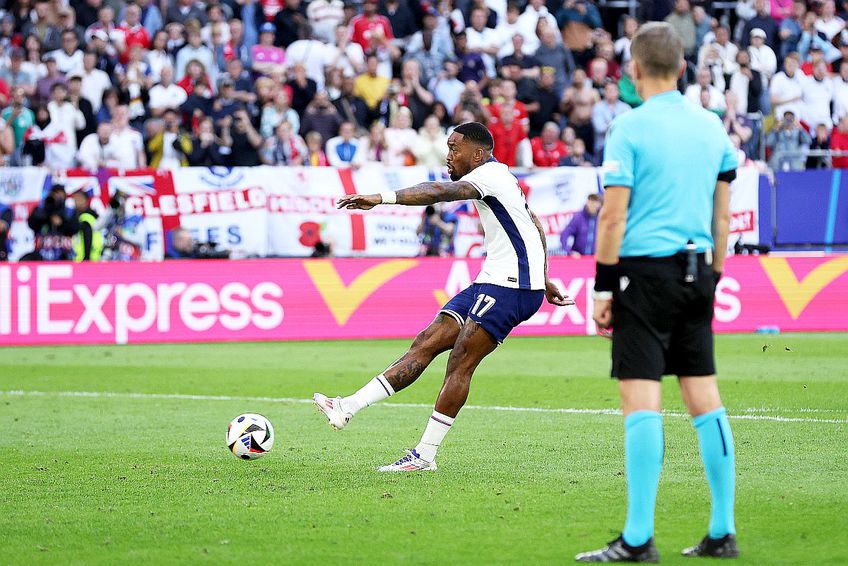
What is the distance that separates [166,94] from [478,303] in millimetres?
15413

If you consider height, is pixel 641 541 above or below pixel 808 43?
below

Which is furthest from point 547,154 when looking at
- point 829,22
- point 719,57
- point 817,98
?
point 829,22

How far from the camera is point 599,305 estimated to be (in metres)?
5.93

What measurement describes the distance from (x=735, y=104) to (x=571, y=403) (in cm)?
1361

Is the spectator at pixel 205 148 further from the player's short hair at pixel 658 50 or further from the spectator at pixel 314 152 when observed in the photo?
the player's short hair at pixel 658 50

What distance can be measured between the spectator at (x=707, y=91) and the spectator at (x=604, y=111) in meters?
1.21

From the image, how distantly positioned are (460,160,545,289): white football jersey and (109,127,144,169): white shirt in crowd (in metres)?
14.0

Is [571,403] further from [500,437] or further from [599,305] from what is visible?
[599,305]

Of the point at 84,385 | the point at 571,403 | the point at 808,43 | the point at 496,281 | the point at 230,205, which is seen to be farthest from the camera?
the point at 808,43

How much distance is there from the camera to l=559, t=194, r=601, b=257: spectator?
22.5 metres

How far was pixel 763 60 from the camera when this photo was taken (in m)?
26.3

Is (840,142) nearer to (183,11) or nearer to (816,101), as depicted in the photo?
(816,101)

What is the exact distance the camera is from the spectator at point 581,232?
73.8ft

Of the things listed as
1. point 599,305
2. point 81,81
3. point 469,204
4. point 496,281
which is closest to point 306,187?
point 469,204
